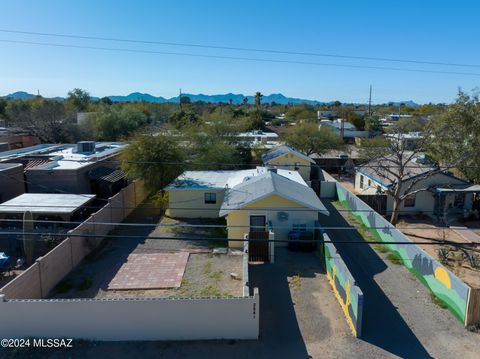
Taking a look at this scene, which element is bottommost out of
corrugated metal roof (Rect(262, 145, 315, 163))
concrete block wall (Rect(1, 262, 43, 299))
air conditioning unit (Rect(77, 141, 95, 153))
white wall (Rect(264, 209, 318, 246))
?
concrete block wall (Rect(1, 262, 43, 299))

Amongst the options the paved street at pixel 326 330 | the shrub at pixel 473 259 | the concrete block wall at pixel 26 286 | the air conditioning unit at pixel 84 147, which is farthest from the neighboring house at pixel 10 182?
the shrub at pixel 473 259

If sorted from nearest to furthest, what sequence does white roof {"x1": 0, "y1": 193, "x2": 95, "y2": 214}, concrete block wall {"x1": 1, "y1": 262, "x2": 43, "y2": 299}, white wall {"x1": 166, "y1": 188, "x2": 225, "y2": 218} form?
1. concrete block wall {"x1": 1, "y1": 262, "x2": 43, "y2": 299}
2. white roof {"x1": 0, "y1": 193, "x2": 95, "y2": 214}
3. white wall {"x1": 166, "y1": 188, "x2": 225, "y2": 218}

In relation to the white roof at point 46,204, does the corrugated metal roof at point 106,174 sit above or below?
above

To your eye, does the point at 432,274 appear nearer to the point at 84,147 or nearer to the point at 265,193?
the point at 265,193

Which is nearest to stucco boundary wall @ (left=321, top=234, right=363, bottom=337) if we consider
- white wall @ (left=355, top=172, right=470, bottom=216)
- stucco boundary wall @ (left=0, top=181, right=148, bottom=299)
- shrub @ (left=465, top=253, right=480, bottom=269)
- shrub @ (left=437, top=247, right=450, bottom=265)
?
shrub @ (left=437, top=247, right=450, bottom=265)

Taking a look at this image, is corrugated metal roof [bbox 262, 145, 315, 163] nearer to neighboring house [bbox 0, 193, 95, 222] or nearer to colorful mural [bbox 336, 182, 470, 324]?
colorful mural [bbox 336, 182, 470, 324]

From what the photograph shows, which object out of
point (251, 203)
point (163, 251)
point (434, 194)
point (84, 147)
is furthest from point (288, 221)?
point (84, 147)

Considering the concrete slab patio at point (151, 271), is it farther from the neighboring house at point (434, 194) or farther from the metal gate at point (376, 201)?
the neighboring house at point (434, 194)
